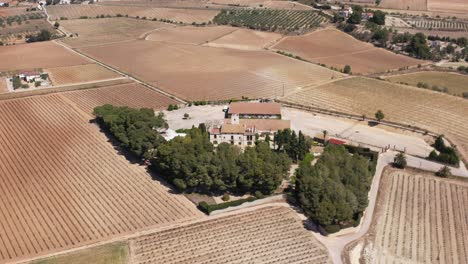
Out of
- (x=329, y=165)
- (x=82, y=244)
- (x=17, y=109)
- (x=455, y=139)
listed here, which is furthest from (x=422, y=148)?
(x=17, y=109)

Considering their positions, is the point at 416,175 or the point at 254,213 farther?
the point at 416,175

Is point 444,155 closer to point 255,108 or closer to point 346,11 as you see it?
point 255,108

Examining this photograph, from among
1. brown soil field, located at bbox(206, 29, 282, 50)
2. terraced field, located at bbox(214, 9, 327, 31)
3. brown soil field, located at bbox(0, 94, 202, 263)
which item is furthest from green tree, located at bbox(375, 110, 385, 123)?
terraced field, located at bbox(214, 9, 327, 31)

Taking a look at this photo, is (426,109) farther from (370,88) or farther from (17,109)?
(17,109)

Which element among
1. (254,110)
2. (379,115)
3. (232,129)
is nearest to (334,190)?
(232,129)

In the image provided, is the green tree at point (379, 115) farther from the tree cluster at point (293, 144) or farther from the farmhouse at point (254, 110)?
the tree cluster at point (293, 144)

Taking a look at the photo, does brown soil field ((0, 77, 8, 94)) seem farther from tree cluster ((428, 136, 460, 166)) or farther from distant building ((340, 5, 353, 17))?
distant building ((340, 5, 353, 17))

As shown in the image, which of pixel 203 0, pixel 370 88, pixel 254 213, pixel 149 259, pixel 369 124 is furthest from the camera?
pixel 203 0
